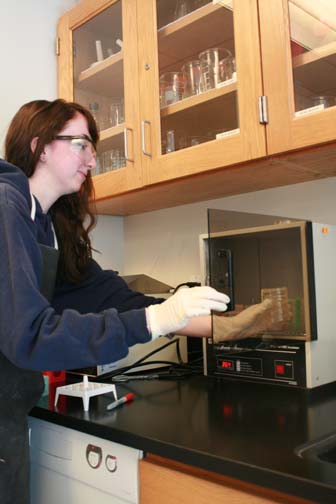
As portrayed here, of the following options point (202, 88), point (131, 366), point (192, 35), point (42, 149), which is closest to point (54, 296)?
point (131, 366)

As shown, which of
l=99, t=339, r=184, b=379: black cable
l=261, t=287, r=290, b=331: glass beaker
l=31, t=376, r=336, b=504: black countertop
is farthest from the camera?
l=99, t=339, r=184, b=379: black cable

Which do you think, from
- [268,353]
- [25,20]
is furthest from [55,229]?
[25,20]

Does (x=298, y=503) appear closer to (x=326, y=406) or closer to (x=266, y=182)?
(x=326, y=406)

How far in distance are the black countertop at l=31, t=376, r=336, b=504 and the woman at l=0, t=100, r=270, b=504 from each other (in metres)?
0.15

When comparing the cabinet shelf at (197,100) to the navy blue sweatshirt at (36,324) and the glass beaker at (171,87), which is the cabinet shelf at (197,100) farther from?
the navy blue sweatshirt at (36,324)

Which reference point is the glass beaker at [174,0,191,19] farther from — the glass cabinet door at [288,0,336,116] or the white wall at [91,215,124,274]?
the white wall at [91,215,124,274]

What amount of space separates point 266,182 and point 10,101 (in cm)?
106

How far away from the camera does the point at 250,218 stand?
3.64ft

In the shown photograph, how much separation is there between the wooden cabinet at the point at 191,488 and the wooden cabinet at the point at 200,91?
74 cm

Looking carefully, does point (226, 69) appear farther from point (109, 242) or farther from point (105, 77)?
point (109, 242)

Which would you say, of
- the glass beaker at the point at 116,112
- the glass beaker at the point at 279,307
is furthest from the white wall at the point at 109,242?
the glass beaker at the point at 279,307

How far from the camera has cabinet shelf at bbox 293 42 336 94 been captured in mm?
1081

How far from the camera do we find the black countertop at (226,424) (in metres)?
0.66

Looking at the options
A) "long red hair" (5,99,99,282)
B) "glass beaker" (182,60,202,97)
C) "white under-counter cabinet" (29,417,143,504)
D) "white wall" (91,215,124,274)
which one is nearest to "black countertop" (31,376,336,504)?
"white under-counter cabinet" (29,417,143,504)
